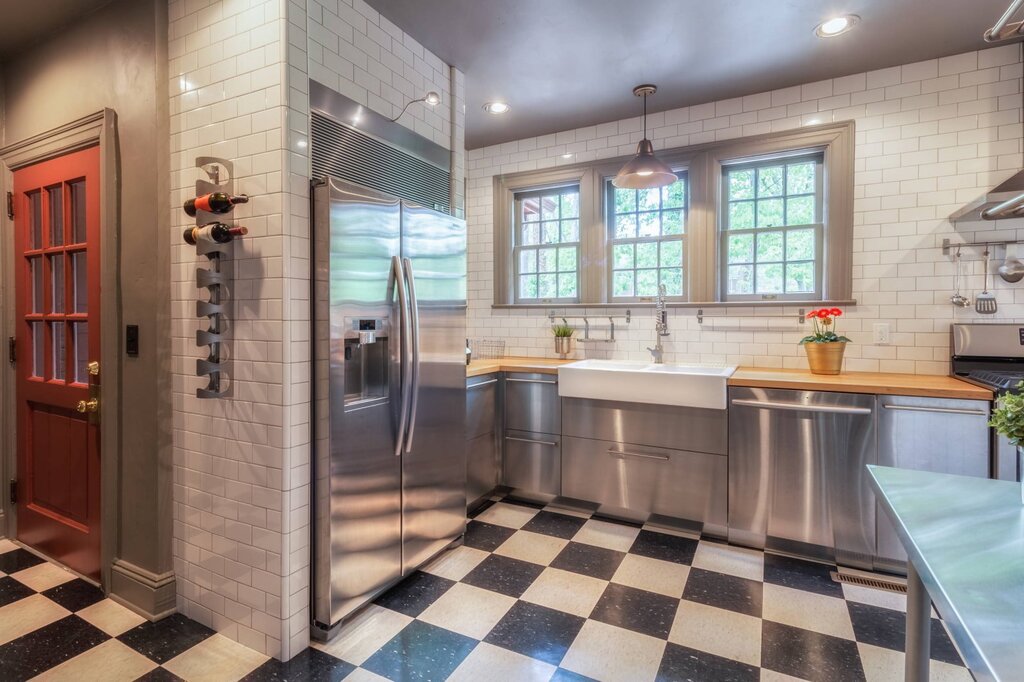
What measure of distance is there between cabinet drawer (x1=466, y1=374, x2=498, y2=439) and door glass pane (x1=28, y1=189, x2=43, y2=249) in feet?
7.48

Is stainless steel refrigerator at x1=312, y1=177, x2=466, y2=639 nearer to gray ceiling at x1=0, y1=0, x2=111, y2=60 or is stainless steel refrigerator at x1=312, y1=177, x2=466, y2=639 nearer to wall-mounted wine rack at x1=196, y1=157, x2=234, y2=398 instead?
wall-mounted wine rack at x1=196, y1=157, x2=234, y2=398

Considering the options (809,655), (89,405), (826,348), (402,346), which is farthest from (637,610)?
(89,405)

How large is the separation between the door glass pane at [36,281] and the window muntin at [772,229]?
3.86 meters

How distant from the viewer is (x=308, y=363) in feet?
6.30

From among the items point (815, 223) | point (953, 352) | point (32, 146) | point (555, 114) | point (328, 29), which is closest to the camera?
point (328, 29)

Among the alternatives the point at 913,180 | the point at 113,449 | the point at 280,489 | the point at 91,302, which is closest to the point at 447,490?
the point at 280,489

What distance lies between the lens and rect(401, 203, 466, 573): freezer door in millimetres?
2318

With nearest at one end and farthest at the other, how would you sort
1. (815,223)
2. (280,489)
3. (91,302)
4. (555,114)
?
(280,489)
(91,302)
(815,223)
(555,114)

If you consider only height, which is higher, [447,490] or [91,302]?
[91,302]

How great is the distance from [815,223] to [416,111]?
2472 millimetres

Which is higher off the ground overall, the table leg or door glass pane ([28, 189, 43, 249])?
door glass pane ([28, 189, 43, 249])

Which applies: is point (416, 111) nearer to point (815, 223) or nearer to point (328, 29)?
point (328, 29)

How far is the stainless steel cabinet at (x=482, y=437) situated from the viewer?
10.1 ft

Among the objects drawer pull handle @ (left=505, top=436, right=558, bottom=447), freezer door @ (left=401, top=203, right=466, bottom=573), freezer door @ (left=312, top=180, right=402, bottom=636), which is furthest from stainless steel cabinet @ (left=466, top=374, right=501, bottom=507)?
freezer door @ (left=312, top=180, right=402, bottom=636)
